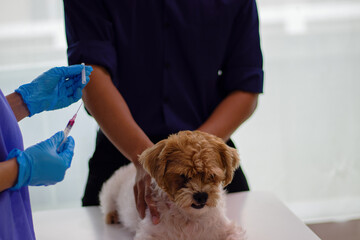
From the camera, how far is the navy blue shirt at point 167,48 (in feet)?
4.66

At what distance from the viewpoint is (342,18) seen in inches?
107

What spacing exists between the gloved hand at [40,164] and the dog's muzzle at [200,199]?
338mm

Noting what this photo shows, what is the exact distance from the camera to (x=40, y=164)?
0.91m

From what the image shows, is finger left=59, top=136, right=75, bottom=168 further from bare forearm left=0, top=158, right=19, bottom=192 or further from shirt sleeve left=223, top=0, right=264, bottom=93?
shirt sleeve left=223, top=0, right=264, bottom=93

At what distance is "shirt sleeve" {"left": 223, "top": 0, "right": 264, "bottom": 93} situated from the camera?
1.54 m

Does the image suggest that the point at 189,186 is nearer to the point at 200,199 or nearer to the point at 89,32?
the point at 200,199

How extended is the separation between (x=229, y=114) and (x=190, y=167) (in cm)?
51

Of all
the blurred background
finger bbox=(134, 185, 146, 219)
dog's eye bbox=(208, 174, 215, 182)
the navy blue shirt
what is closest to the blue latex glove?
the navy blue shirt

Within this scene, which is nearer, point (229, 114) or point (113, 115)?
point (113, 115)

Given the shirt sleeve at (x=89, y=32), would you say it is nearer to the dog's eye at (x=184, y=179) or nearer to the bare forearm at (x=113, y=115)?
the bare forearm at (x=113, y=115)

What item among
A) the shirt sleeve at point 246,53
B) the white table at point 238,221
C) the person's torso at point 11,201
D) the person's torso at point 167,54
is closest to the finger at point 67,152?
the person's torso at point 11,201

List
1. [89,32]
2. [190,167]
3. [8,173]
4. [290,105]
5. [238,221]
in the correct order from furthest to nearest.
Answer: [290,105], [89,32], [238,221], [190,167], [8,173]

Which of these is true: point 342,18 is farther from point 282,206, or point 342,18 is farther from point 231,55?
point 282,206

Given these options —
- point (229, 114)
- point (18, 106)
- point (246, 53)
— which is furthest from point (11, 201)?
point (246, 53)
